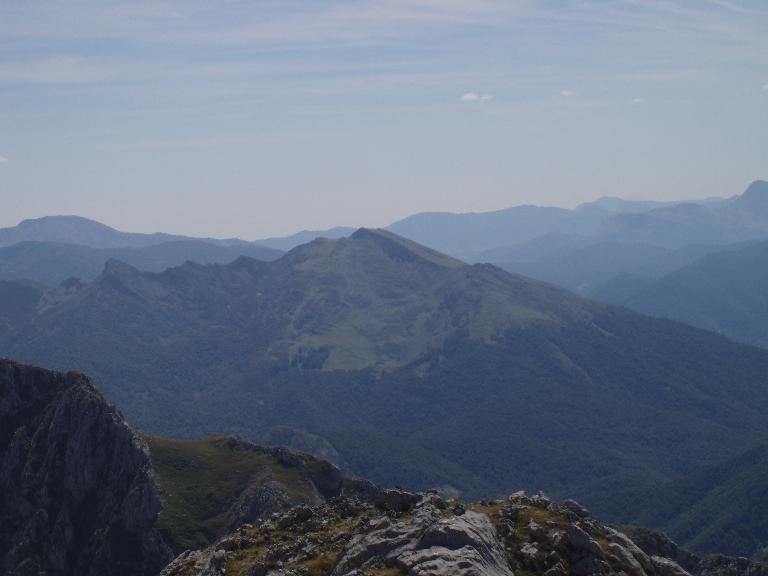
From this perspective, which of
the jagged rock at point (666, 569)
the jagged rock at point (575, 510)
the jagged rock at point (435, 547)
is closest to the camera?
the jagged rock at point (435, 547)

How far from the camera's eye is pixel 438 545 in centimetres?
7950

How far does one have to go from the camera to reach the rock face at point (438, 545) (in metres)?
79.5

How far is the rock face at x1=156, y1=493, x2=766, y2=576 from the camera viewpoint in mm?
79500

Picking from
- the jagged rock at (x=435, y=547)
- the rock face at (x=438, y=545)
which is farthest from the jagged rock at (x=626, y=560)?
the jagged rock at (x=435, y=547)

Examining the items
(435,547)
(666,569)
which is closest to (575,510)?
(666,569)

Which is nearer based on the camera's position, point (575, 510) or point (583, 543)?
point (583, 543)

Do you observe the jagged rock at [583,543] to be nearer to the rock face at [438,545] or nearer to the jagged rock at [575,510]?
the rock face at [438,545]

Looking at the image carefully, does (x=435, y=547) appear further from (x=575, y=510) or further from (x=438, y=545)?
(x=575, y=510)

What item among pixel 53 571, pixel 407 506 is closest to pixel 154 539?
pixel 53 571

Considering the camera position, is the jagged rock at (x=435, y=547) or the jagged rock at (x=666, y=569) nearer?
the jagged rock at (x=435, y=547)

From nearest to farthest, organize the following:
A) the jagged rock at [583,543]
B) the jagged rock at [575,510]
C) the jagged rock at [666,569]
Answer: the jagged rock at [583,543]
the jagged rock at [666,569]
the jagged rock at [575,510]

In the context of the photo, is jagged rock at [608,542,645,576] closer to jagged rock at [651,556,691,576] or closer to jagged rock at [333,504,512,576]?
jagged rock at [651,556,691,576]

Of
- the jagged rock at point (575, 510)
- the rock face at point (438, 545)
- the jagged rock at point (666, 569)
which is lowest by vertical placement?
the jagged rock at point (666, 569)

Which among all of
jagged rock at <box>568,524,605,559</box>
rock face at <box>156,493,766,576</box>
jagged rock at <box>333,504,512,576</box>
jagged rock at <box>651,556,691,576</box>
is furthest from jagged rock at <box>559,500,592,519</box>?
jagged rock at <box>333,504,512,576</box>
